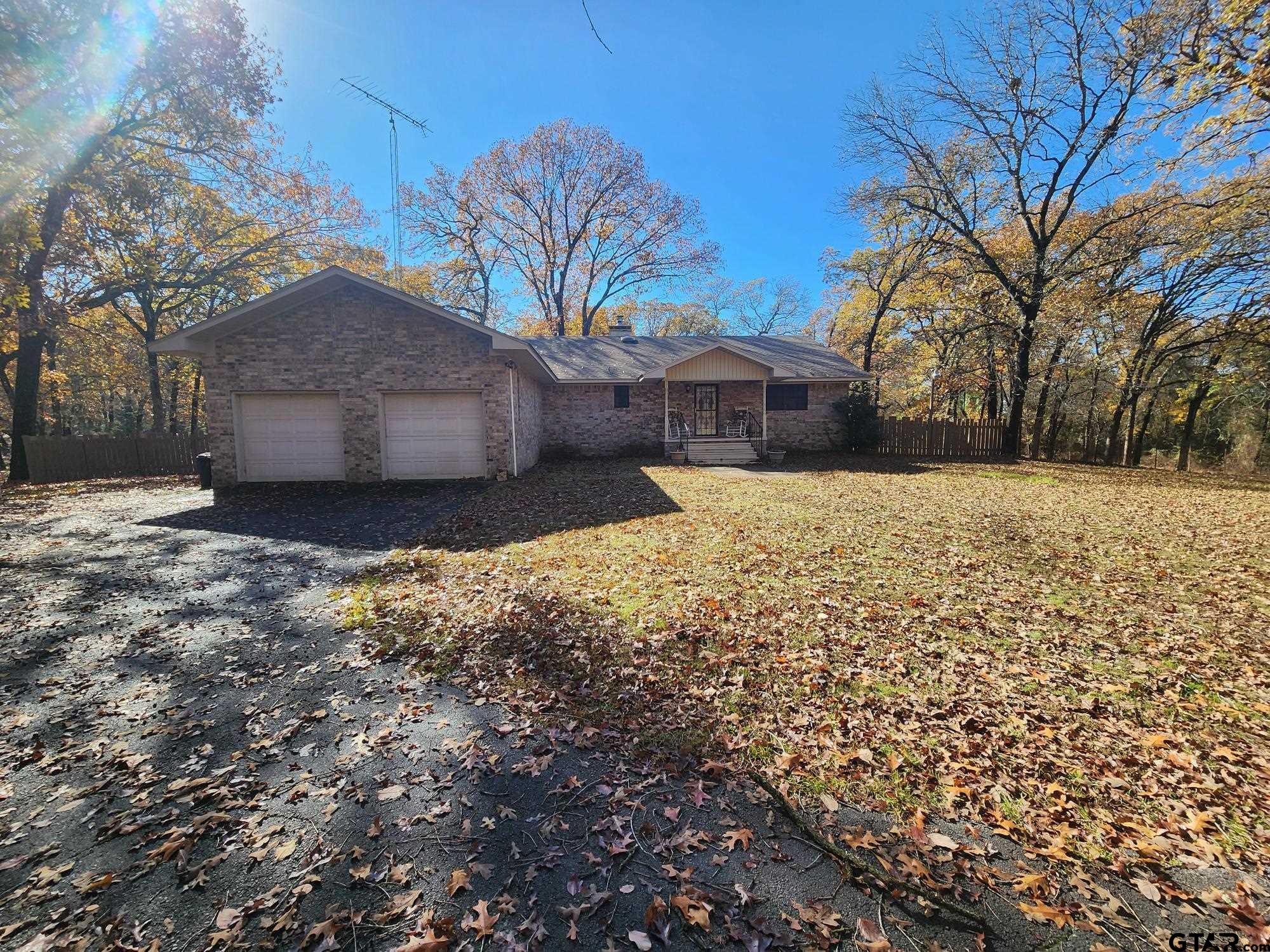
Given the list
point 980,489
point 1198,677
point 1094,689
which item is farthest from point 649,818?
point 980,489

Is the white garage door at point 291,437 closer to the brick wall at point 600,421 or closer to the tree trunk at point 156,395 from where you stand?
the brick wall at point 600,421

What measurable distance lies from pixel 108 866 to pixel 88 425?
155 ft

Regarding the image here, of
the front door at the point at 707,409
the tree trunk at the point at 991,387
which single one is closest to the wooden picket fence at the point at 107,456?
the front door at the point at 707,409

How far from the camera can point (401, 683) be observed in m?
3.79

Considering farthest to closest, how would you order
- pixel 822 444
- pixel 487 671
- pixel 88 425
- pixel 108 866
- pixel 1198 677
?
1. pixel 88 425
2. pixel 822 444
3. pixel 487 671
4. pixel 1198 677
5. pixel 108 866

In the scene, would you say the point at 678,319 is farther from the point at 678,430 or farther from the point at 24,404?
the point at 24,404

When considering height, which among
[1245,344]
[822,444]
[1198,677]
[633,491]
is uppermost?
[1245,344]

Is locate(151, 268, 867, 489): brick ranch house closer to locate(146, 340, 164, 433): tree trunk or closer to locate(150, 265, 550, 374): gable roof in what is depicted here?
locate(150, 265, 550, 374): gable roof

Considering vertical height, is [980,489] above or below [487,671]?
above

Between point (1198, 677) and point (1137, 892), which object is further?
point (1198, 677)

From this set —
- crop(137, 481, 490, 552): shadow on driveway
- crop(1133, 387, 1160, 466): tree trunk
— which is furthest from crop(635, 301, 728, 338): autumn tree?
crop(137, 481, 490, 552): shadow on driveway

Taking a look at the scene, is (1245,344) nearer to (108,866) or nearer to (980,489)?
(980,489)

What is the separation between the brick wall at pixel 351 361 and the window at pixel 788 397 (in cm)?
Answer: 1137

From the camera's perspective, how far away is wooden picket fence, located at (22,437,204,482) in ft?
51.1
